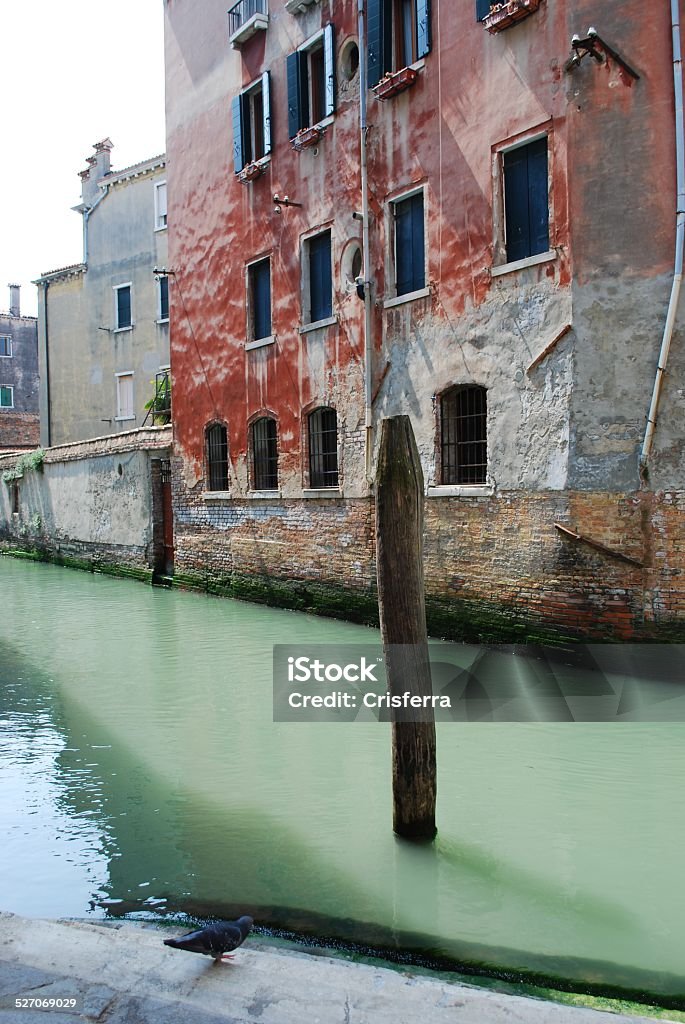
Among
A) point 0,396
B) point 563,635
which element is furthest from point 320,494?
point 0,396

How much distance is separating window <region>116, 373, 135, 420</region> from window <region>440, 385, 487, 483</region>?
15.8 meters

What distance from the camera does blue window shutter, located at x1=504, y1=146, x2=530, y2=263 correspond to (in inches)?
344

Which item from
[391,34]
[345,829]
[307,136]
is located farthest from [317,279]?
[345,829]

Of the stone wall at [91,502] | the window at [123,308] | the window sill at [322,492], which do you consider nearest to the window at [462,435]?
the window sill at [322,492]

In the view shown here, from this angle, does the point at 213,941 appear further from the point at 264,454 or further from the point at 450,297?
the point at 264,454

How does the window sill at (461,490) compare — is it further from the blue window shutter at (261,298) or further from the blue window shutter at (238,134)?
the blue window shutter at (238,134)

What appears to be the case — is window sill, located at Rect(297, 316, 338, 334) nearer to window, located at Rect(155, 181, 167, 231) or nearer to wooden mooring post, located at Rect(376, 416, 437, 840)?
wooden mooring post, located at Rect(376, 416, 437, 840)

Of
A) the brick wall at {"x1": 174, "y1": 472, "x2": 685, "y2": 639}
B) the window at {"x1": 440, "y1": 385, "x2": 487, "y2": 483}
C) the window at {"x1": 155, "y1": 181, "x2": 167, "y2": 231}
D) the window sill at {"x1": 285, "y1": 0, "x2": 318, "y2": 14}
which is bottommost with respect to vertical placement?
the brick wall at {"x1": 174, "y1": 472, "x2": 685, "y2": 639}

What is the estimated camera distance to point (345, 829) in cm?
465

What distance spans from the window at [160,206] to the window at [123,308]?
79.9 inches

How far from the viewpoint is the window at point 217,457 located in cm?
1404

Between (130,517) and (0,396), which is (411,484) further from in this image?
(0,396)

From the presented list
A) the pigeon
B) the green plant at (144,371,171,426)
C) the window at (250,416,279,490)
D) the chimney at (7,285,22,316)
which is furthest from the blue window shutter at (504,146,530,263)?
the chimney at (7,285,22,316)

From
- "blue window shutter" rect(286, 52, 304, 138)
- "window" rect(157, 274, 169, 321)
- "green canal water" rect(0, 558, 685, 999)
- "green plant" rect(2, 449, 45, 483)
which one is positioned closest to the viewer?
"green canal water" rect(0, 558, 685, 999)
